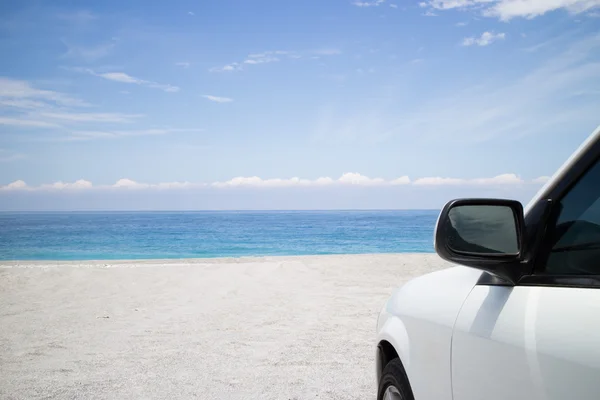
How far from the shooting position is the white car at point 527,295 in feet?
4.68

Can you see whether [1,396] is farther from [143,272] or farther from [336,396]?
[143,272]

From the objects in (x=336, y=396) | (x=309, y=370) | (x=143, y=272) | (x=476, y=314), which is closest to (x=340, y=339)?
(x=309, y=370)

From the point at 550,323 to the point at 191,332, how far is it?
7566mm

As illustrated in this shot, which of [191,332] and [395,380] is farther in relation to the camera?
[191,332]

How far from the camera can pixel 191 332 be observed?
8.53 m

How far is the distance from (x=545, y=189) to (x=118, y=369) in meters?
5.83

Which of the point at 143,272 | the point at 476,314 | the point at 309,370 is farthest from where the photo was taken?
the point at 143,272

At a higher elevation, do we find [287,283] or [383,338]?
[383,338]

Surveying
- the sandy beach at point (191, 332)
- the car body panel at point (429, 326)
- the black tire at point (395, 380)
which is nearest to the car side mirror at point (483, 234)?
the car body panel at point (429, 326)

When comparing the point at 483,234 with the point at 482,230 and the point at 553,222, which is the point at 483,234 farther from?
the point at 553,222

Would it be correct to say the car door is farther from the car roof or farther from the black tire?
the black tire

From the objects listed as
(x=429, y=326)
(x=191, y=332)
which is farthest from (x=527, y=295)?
(x=191, y=332)

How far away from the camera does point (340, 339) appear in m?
7.88

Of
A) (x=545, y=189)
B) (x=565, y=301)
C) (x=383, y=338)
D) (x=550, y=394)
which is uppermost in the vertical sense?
(x=545, y=189)
